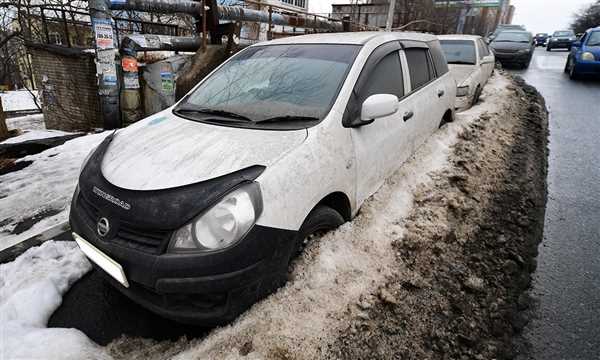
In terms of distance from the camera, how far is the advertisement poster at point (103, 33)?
5.89 meters

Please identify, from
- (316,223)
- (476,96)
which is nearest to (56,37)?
(476,96)

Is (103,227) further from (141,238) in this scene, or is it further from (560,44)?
(560,44)

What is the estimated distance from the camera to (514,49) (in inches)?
598

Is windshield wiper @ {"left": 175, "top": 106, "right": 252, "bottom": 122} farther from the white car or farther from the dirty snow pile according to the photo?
the white car

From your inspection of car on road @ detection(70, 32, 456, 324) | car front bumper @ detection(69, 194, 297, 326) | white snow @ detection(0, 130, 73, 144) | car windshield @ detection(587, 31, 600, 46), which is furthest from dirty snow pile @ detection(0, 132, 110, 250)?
car windshield @ detection(587, 31, 600, 46)

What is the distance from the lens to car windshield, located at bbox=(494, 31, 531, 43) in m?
15.9

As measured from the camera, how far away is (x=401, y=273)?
8.10ft

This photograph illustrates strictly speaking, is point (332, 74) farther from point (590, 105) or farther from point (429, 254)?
point (590, 105)

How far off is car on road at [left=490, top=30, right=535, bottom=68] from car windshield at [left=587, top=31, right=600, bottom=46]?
303 centimetres

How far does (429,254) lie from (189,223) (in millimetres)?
1878

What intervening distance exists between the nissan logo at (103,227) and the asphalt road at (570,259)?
8.18 ft

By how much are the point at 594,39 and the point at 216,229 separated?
15.6 meters

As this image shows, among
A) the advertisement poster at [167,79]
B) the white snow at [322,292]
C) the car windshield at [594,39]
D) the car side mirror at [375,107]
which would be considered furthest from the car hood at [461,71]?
the car windshield at [594,39]

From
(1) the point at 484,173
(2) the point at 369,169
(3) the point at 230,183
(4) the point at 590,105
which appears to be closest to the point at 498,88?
(4) the point at 590,105
